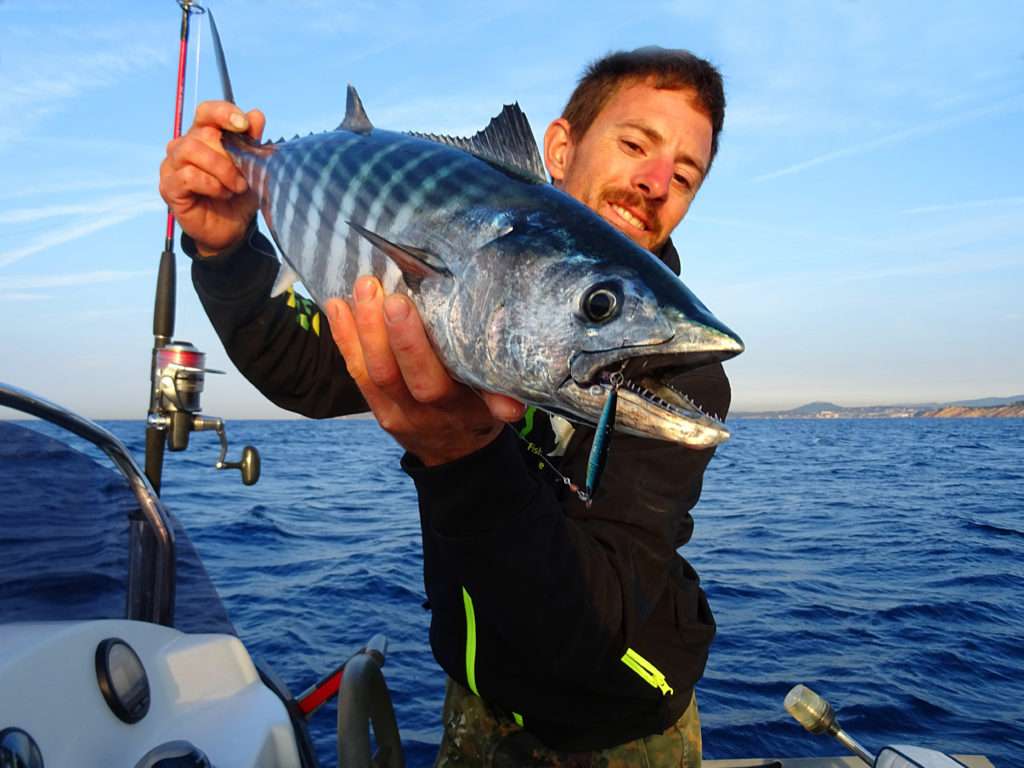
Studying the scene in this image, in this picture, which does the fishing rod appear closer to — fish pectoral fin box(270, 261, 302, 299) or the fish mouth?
fish pectoral fin box(270, 261, 302, 299)

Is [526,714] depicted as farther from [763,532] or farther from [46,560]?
[763,532]

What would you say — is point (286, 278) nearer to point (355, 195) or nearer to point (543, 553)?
point (355, 195)

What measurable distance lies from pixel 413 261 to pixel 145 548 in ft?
5.67

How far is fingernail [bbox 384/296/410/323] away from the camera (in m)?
1.72

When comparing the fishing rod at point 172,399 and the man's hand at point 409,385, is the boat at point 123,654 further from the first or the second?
the fishing rod at point 172,399

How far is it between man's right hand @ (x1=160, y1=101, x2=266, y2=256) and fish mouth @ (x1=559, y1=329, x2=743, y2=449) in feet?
5.52

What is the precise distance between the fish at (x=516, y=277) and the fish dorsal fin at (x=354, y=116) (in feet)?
0.97

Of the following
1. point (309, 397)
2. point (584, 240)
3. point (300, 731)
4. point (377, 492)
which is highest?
point (584, 240)

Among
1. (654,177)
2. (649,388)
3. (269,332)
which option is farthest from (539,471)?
(654,177)

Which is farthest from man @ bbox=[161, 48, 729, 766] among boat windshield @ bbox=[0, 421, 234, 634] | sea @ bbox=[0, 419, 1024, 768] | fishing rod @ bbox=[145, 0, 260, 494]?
fishing rod @ bbox=[145, 0, 260, 494]

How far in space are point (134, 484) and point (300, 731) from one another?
3.56 feet

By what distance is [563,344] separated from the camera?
1.60m

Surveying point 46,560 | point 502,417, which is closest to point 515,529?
point 502,417

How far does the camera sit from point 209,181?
2570 mm
